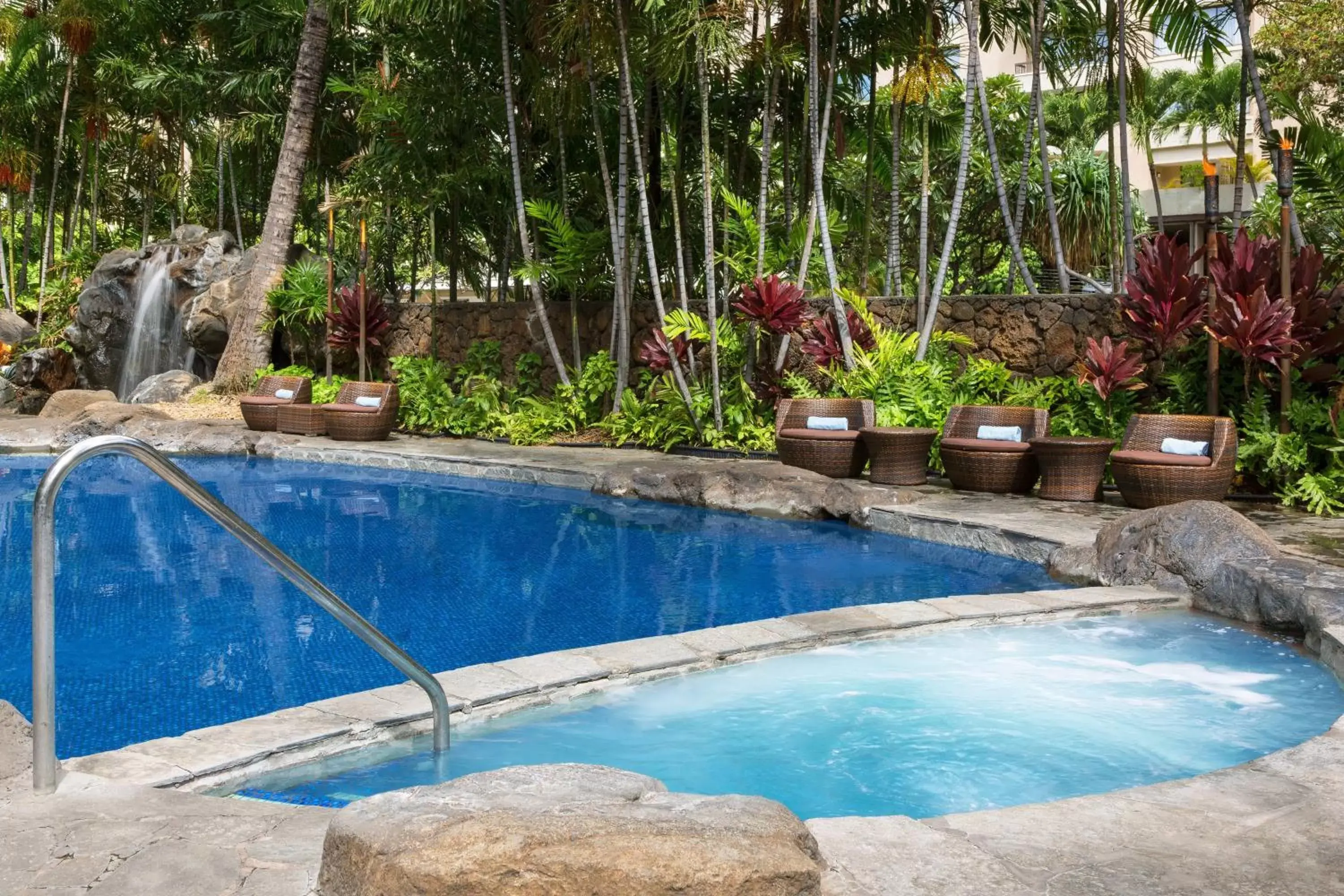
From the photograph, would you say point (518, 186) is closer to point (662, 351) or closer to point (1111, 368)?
point (662, 351)

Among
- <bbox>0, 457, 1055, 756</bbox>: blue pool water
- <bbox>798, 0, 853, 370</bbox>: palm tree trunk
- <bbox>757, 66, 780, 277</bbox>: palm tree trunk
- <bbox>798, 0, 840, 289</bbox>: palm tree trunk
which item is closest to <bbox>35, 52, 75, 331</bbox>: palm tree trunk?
<bbox>0, 457, 1055, 756</bbox>: blue pool water

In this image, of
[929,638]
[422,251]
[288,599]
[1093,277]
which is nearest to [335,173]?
[422,251]

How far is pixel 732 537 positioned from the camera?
29.1 ft

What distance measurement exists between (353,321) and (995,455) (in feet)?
31.1

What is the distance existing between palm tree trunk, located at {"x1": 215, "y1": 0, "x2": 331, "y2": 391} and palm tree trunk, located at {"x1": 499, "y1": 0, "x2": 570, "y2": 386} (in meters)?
3.79

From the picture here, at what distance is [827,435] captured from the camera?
10.4 m

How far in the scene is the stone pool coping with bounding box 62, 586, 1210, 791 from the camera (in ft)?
12.5

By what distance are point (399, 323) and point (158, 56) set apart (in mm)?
7522

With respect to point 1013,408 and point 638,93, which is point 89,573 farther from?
point 638,93

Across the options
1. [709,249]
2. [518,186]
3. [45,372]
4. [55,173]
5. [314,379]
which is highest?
[55,173]

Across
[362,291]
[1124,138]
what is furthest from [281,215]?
[1124,138]

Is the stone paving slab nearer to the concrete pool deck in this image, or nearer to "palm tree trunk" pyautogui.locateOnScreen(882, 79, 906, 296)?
the concrete pool deck

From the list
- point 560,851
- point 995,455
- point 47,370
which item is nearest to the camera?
point 560,851

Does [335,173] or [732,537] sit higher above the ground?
[335,173]
